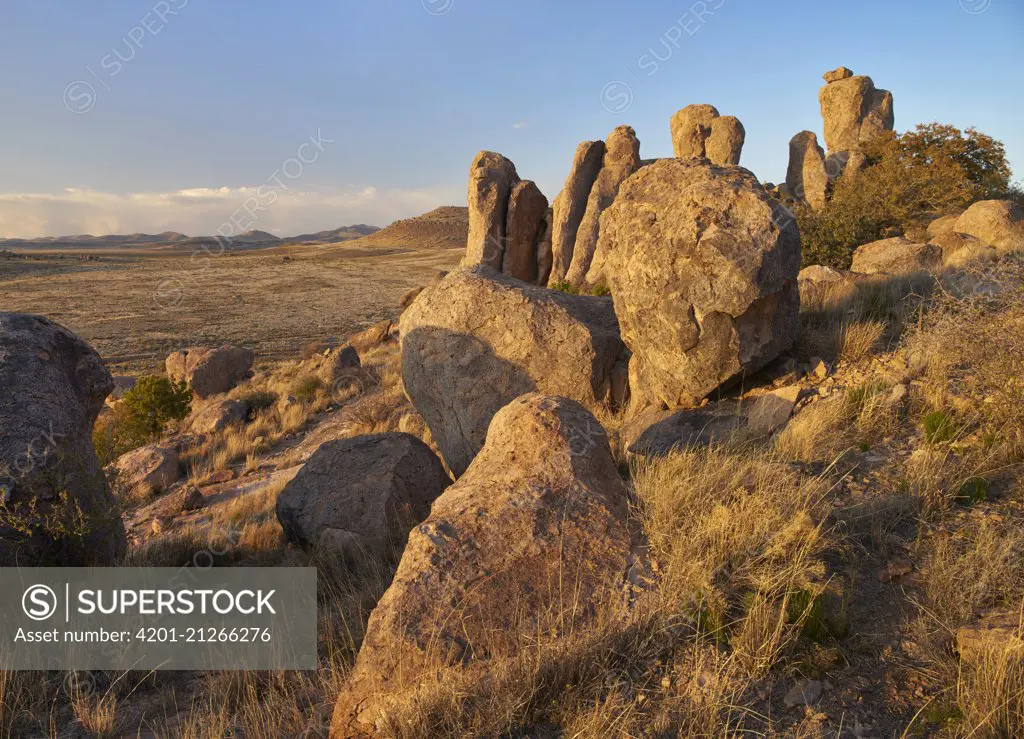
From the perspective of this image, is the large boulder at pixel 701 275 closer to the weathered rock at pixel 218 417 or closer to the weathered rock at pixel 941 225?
the weathered rock at pixel 218 417

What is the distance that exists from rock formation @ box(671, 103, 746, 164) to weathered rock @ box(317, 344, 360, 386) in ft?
64.7

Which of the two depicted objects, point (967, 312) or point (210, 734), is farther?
point (967, 312)

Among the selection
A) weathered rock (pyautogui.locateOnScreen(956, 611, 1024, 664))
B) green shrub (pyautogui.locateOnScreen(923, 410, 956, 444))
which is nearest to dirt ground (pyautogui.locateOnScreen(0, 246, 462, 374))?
green shrub (pyautogui.locateOnScreen(923, 410, 956, 444))

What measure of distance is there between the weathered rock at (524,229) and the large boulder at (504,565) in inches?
789

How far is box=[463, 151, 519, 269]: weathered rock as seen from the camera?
22.5 m

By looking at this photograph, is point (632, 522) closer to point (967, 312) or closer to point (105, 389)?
point (967, 312)

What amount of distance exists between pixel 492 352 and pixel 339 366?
11237 millimetres

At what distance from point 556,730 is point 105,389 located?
16.1ft

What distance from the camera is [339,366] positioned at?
17.2 metres

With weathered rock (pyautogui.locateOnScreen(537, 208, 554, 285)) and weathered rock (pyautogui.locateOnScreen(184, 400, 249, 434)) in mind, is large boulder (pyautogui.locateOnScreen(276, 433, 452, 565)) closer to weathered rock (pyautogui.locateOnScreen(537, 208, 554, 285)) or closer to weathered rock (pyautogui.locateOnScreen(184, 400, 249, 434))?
weathered rock (pyautogui.locateOnScreen(184, 400, 249, 434))

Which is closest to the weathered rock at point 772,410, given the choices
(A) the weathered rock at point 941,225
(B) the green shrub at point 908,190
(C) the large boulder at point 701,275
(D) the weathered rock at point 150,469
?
(C) the large boulder at point 701,275

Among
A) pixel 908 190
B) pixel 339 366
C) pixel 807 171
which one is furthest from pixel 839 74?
pixel 339 366

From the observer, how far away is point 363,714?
275 cm

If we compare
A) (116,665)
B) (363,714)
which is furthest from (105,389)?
(363,714)
